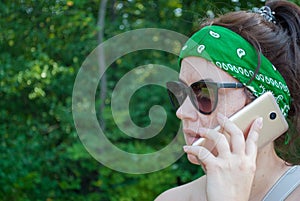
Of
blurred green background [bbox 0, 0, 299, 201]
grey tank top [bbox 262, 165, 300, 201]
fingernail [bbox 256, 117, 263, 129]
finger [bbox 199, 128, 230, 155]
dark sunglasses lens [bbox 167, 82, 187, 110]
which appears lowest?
blurred green background [bbox 0, 0, 299, 201]

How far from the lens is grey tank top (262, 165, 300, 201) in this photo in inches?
76.2

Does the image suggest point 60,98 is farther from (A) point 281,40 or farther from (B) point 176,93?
(A) point 281,40

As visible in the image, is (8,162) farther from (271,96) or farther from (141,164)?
(271,96)

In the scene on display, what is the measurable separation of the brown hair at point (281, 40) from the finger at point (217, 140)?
36cm

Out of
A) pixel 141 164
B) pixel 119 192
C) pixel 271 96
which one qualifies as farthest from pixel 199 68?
pixel 119 192

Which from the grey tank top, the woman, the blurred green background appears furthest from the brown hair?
the blurred green background

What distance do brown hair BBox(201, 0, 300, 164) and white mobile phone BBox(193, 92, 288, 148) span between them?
0.18 metres

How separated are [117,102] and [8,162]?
0.98m

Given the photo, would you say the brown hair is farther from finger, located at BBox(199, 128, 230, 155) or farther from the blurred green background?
the blurred green background

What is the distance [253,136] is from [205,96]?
8.8 inches

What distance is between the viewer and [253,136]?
1.80m

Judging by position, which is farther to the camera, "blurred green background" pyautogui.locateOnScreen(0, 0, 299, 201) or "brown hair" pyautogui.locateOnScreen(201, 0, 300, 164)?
"blurred green background" pyautogui.locateOnScreen(0, 0, 299, 201)

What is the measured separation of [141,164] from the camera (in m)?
4.43

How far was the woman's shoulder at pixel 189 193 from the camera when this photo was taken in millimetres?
2148
